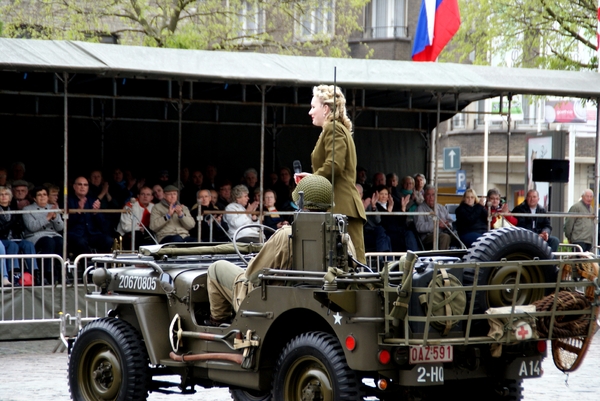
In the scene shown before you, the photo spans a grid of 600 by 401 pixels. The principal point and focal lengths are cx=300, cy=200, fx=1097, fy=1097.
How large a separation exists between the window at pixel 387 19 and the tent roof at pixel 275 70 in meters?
20.7

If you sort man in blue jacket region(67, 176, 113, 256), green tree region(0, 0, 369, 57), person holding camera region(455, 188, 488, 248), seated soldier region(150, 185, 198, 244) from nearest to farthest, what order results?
1. man in blue jacket region(67, 176, 113, 256)
2. seated soldier region(150, 185, 198, 244)
3. person holding camera region(455, 188, 488, 248)
4. green tree region(0, 0, 369, 57)

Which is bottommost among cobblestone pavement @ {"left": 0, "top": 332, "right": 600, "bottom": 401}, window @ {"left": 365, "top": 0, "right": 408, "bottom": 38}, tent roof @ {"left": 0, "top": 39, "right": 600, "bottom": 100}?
cobblestone pavement @ {"left": 0, "top": 332, "right": 600, "bottom": 401}

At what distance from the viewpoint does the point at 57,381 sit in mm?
10680

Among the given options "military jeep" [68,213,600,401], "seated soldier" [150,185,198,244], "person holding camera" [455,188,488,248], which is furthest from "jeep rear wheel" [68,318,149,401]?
"person holding camera" [455,188,488,248]

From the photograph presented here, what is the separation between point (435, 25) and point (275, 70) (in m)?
5.44

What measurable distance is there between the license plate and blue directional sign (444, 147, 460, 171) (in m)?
27.4

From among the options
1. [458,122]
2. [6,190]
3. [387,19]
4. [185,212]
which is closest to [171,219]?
[185,212]

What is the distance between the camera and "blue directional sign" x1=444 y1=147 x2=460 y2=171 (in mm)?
34062

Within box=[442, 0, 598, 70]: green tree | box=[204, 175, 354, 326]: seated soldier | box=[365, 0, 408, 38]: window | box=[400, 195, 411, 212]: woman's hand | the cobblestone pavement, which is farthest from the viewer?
box=[365, 0, 408, 38]: window

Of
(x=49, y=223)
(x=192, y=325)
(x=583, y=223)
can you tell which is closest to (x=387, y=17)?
(x=583, y=223)

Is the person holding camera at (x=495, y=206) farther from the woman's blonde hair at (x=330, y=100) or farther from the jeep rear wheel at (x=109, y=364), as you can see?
the jeep rear wheel at (x=109, y=364)

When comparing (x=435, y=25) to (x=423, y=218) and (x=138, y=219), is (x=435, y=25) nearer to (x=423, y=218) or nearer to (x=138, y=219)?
(x=423, y=218)

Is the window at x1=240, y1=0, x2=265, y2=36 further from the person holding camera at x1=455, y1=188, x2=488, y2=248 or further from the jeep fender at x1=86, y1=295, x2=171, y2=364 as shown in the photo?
the jeep fender at x1=86, y1=295, x2=171, y2=364

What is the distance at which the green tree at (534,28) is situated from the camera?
22.4 metres
